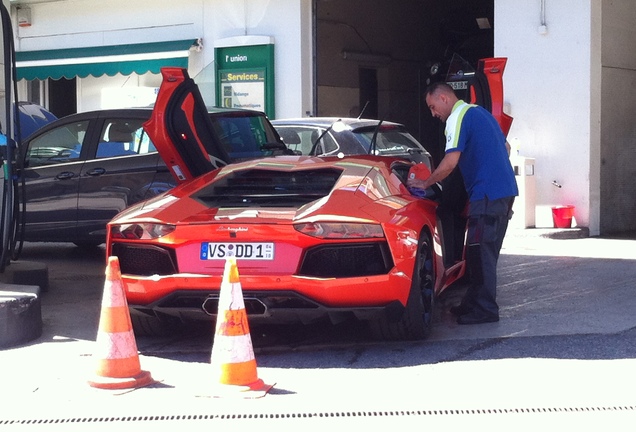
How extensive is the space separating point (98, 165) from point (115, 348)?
16.8ft

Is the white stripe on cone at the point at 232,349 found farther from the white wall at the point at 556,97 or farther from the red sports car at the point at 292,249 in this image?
the white wall at the point at 556,97

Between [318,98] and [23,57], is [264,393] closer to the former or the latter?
[318,98]

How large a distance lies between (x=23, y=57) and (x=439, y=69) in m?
8.85

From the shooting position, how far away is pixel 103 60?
18.9 m

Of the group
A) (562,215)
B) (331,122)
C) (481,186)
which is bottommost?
(562,215)

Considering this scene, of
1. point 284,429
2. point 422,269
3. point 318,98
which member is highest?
point 318,98

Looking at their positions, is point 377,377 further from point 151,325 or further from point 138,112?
point 138,112

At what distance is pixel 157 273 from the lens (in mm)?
6301

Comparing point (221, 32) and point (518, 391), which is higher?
point (221, 32)

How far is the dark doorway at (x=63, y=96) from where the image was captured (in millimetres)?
20906

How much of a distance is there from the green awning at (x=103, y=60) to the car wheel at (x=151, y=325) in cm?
1115

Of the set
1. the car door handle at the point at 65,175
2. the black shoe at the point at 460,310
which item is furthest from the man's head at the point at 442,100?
the car door handle at the point at 65,175

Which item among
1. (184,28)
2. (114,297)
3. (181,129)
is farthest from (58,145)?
(184,28)

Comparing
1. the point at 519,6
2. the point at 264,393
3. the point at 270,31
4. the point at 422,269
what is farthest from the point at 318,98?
the point at 264,393
